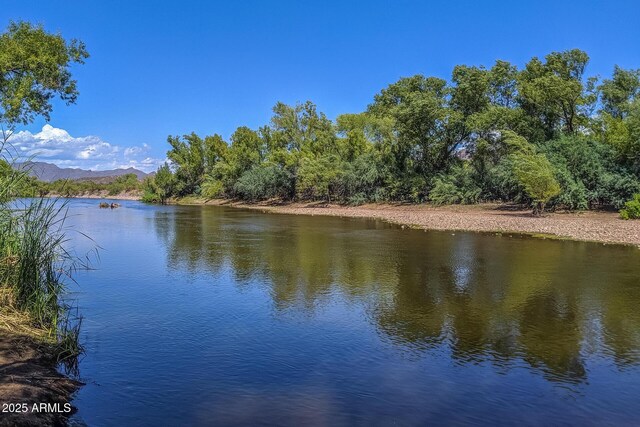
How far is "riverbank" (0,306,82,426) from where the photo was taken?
21.2 ft

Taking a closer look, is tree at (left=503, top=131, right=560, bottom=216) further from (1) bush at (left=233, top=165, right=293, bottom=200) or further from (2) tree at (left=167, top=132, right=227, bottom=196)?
(2) tree at (left=167, top=132, right=227, bottom=196)

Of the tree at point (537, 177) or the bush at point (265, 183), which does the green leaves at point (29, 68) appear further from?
the bush at point (265, 183)

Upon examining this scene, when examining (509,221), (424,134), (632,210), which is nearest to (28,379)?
(509,221)

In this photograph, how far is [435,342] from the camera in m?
11.3

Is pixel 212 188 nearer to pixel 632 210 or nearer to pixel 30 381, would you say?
pixel 632 210

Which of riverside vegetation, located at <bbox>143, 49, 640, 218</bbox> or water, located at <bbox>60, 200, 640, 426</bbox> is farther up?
riverside vegetation, located at <bbox>143, 49, 640, 218</bbox>

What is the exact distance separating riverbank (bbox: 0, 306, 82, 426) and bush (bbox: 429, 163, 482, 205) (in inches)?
1854

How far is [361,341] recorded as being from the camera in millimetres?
11367

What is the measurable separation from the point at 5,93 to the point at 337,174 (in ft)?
147

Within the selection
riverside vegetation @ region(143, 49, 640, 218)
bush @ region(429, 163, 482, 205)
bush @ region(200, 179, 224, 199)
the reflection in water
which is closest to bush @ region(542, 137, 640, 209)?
riverside vegetation @ region(143, 49, 640, 218)

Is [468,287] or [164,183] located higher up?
[164,183]

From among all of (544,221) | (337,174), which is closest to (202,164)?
(337,174)

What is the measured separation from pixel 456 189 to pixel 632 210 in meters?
20.2

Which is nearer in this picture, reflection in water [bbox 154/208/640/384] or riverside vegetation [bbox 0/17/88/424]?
riverside vegetation [bbox 0/17/88/424]
